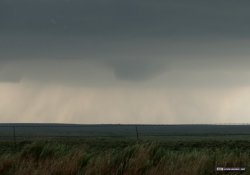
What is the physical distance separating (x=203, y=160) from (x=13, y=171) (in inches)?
192

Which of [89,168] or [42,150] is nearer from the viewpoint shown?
[89,168]

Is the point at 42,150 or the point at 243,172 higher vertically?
the point at 42,150

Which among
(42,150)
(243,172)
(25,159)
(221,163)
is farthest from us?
(42,150)

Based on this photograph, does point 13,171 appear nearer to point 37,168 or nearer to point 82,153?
point 37,168

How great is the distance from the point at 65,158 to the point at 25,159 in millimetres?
1418

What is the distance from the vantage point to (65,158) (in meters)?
14.8

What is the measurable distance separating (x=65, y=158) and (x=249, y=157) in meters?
5.13

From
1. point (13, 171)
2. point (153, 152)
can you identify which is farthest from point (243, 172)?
point (13, 171)

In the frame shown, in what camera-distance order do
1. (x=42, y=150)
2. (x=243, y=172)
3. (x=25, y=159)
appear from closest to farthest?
1. (x=243, y=172)
2. (x=25, y=159)
3. (x=42, y=150)

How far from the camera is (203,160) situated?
14.5m

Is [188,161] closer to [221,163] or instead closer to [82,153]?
[221,163]

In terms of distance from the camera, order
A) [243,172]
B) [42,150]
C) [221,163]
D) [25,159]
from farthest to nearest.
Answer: [42,150] < [25,159] < [221,163] < [243,172]

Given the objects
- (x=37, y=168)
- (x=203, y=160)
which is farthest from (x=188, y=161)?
(x=37, y=168)

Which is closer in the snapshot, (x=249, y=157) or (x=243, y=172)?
(x=243, y=172)
